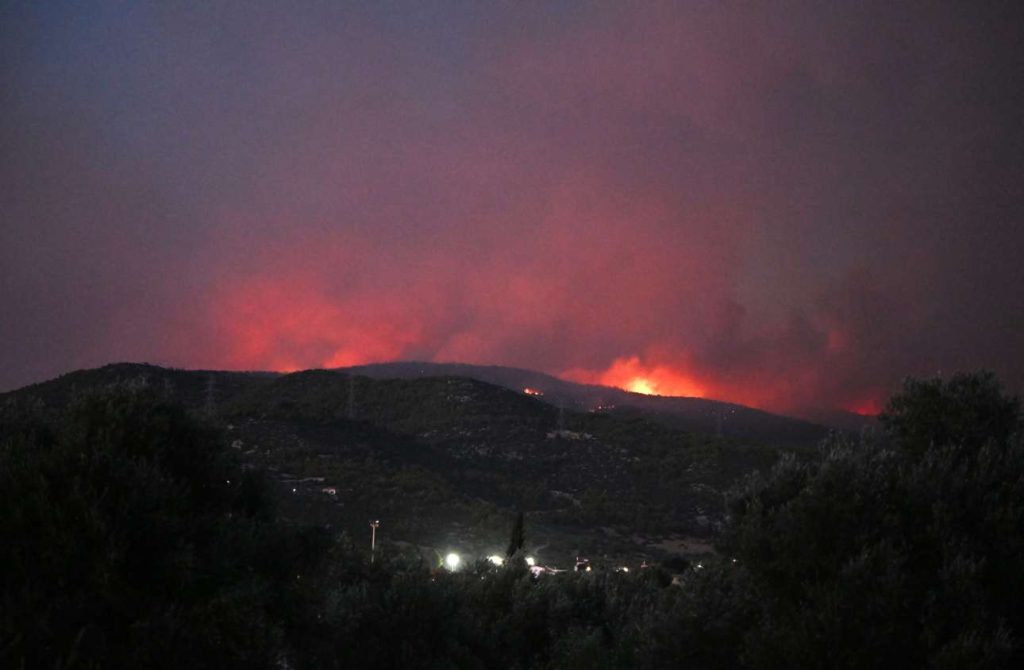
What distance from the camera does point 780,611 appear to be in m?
11.3

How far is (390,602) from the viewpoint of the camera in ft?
50.5

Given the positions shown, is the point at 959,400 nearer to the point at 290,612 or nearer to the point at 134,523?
the point at 290,612

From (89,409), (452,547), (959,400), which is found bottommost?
(452,547)

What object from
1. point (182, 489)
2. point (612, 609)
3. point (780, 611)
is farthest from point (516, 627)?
point (182, 489)

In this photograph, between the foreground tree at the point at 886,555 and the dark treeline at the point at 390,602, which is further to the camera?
the foreground tree at the point at 886,555

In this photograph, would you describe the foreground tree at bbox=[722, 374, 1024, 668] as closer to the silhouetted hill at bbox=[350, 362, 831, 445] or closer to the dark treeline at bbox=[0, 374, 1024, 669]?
the dark treeline at bbox=[0, 374, 1024, 669]

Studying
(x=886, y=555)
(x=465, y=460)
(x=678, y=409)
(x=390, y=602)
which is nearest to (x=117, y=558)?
(x=390, y=602)

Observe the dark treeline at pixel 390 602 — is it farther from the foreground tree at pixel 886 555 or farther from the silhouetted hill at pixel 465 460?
the silhouetted hill at pixel 465 460

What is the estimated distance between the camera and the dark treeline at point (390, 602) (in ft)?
29.5

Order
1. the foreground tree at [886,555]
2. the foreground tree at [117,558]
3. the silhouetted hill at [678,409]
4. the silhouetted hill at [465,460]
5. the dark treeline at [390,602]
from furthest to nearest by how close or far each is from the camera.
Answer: the silhouetted hill at [678,409] → the silhouetted hill at [465,460] → the foreground tree at [886,555] → the dark treeline at [390,602] → the foreground tree at [117,558]

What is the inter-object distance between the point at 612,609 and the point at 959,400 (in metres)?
11.2

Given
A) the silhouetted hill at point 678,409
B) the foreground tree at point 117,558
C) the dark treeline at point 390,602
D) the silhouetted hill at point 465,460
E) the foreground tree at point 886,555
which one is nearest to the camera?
the foreground tree at point 117,558

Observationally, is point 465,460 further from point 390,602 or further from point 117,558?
point 117,558

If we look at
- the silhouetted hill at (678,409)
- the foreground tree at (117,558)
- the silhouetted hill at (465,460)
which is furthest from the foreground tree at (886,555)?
the silhouetted hill at (678,409)
